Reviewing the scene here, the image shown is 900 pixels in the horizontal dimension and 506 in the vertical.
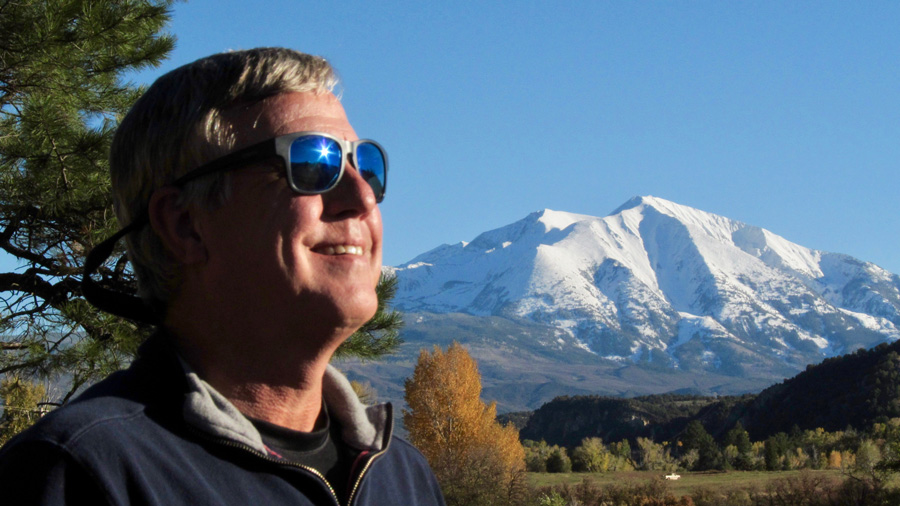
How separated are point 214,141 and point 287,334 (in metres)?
0.39

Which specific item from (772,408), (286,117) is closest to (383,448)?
(286,117)

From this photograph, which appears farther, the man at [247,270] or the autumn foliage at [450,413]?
the autumn foliage at [450,413]

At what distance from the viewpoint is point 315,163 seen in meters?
1.56

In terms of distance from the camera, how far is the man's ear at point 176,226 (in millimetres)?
1544

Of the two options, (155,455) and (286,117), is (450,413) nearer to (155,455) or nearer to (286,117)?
(286,117)

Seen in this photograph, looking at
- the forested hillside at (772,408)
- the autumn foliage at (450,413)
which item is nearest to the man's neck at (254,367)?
the autumn foliage at (450,413)

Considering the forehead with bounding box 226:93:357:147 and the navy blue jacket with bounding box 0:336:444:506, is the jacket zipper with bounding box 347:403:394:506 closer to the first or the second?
the navy blue jacket with bounding box 0:336:444:506

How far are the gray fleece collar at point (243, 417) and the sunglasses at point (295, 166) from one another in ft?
1.05

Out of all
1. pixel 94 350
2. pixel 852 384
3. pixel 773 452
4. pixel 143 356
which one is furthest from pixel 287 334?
pixel 852 384

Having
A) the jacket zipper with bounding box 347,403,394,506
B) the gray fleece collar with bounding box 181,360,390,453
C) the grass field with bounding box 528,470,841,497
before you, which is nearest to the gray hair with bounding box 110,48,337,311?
the gray fleece collar with bounding box 181,360,390,453

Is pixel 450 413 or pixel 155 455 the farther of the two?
pixel 450 413

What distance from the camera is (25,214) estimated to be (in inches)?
238

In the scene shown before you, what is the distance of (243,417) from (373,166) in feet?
1.97

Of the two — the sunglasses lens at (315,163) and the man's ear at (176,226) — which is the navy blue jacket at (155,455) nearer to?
the man's ear at (176,226)
